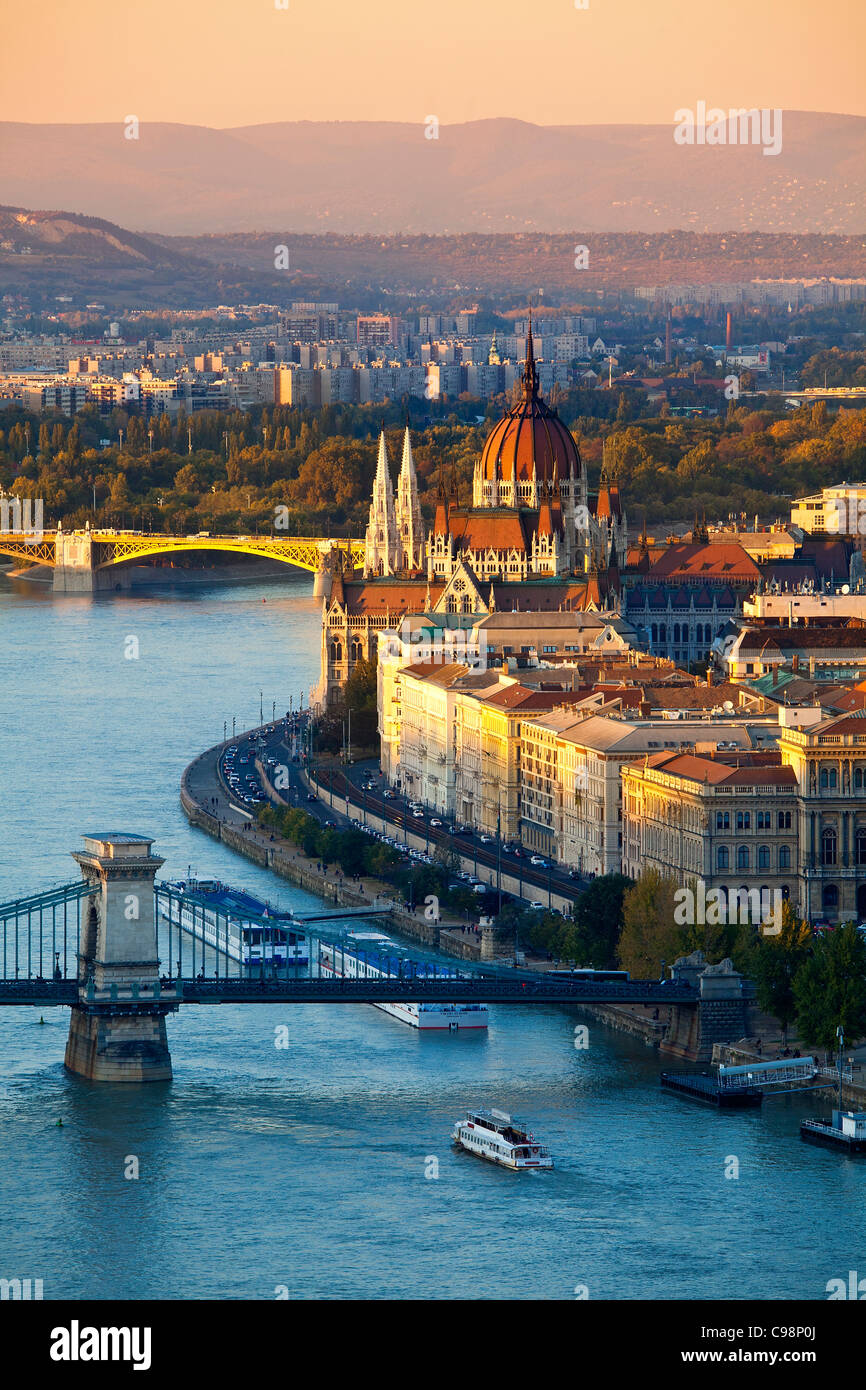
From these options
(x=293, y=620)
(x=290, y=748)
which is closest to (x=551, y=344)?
(x=293, y=620)

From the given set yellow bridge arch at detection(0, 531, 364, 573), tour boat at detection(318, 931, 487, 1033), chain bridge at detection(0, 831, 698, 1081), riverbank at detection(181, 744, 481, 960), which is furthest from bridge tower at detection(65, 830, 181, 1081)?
yellow bridge arch at detection(0, 531, 364, 573)

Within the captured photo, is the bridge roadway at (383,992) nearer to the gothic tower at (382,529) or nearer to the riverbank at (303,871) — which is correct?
the riverbank at (303,871)

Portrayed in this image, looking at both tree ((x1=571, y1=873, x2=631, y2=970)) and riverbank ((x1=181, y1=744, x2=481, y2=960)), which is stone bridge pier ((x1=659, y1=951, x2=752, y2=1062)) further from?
riverbank ((x1=181, y1=744, x2=481, y2=960))

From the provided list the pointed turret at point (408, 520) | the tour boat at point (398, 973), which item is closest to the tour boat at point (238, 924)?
the tour boat at point (398, 973)

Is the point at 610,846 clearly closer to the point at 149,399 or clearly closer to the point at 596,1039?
the point at 596,1039

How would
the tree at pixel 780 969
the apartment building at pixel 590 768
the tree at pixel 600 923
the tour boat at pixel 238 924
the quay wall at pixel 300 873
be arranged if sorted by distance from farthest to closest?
the apartment building at pixel 590 768 < the quay wall at pixel 300 873 < the tree at pixel 600 923 < the tour boat at pixel 238 924 < the tree at pixel 780 969

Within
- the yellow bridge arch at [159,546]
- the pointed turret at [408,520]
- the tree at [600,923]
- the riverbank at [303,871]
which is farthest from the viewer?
the yellow bridge arch at [159,546]

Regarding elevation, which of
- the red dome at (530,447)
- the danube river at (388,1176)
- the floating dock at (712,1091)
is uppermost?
the red dome at (530,447)

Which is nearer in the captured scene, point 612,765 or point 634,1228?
point 634,1228
